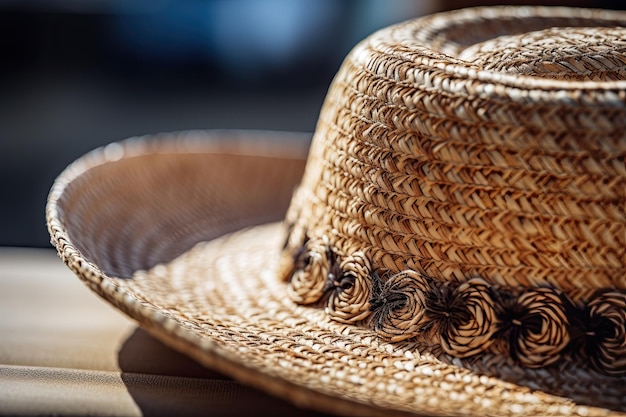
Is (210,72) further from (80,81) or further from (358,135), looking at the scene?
(358,135)

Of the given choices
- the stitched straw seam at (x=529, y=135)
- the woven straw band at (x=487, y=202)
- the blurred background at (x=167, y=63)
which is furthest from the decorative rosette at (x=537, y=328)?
the blurred background at (x=167, y=63)

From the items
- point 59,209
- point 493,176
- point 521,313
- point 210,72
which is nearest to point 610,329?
point 521,313

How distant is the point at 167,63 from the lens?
13.2ft

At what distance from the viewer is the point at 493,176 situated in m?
0.78

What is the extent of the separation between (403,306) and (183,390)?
255mm

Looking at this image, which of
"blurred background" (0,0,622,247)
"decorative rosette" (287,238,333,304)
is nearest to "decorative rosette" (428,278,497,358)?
"decorative rosette" (287,238,333,304)

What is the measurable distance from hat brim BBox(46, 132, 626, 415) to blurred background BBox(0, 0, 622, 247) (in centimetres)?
200

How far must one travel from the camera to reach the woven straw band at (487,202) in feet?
2.49

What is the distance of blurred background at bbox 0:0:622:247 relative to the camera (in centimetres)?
352

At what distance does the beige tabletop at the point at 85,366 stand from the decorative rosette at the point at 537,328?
23 cm

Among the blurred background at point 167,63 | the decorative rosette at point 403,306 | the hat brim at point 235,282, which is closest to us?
the hat brim at point 235,282

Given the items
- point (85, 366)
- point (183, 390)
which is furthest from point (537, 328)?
point (85, 366)

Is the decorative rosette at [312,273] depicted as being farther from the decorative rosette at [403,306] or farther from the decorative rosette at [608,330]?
the decorative rosette at [608,330]

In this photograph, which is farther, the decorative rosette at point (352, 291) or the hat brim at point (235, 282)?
the decorative rosette at point (352, 291)
